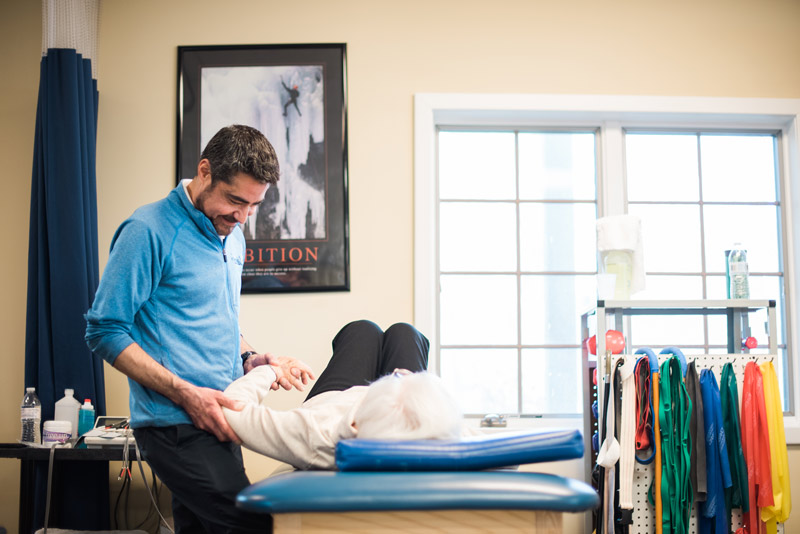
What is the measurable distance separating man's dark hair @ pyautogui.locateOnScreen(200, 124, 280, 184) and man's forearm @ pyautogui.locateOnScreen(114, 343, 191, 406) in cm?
44

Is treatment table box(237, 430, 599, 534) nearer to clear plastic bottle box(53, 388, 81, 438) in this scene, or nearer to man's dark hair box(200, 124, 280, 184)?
man's dark hair box(200, 124, 280, 184)

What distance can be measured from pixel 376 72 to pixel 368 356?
5.61ft

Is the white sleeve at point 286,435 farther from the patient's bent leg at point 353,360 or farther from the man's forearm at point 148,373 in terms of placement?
the patient's bent leg at point 353,360

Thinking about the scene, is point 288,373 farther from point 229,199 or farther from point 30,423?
point 30,423

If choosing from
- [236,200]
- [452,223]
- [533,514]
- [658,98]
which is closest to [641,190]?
[658,98]

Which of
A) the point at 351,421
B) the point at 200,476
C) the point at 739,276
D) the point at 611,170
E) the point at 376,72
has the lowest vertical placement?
the point at 200,476

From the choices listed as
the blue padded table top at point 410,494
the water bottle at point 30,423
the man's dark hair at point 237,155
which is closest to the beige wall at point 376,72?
the water bottle at point 30,423

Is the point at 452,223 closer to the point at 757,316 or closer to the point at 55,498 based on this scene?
the point at 757,316

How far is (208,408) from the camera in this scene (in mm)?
1517

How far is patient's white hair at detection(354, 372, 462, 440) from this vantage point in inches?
54.6

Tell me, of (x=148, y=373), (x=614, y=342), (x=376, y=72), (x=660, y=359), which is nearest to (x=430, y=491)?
(x=148, y=373)

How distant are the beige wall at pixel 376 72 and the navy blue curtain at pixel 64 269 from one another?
0.95ft

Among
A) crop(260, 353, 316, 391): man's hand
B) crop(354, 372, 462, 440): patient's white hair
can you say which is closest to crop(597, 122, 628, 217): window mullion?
crop(260, 353, 316, 391): man's hand

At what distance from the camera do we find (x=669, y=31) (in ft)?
11.3
